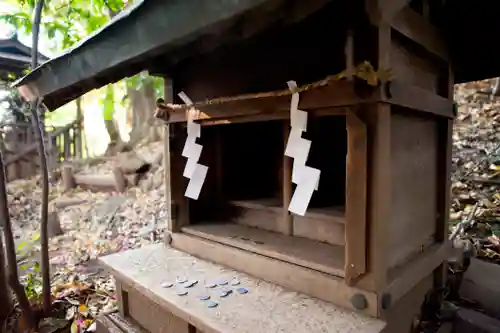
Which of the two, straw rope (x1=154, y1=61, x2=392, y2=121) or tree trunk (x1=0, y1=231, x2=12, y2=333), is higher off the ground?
straw rope (x1=154, y1=61, x2=392, y2=121)

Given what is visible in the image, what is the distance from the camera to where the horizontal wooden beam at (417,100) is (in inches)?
49.1

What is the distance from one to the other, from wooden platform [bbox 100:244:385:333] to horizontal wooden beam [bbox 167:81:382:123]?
758mm

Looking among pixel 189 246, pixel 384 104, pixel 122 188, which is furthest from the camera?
pixel 122 188

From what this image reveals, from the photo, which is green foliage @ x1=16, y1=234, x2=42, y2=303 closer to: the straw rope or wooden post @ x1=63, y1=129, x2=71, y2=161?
the straw rope

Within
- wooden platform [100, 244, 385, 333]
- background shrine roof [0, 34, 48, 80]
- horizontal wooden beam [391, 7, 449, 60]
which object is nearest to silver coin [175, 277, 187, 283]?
wooden platform [100, 244, 385, 333]

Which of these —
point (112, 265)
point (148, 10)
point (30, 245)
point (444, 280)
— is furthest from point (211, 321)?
point (30, 245)

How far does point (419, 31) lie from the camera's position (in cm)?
147

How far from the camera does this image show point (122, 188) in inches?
303

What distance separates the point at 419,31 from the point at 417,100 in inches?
11.5

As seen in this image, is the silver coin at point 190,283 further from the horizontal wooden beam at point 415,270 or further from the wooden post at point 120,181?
the wooden post at point 120,181

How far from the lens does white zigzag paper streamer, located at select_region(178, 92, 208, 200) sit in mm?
1976

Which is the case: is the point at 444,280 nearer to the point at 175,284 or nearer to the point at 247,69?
the point at 175,284

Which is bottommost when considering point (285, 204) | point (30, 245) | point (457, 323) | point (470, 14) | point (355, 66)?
point (30, 245)

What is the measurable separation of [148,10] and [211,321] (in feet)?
3.69
